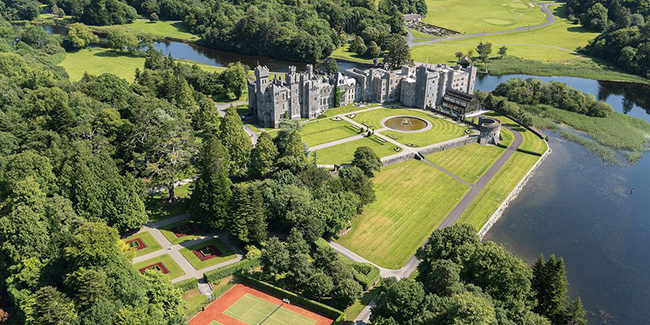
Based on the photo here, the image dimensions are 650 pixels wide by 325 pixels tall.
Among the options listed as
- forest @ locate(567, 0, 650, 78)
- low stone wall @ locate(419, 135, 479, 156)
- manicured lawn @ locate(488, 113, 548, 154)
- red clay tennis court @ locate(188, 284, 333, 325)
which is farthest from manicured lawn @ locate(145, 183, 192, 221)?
forest @ locate(567, 0, 650, 78)

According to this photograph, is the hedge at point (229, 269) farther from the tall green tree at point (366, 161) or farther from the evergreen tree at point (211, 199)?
the tall green tree at point (366, 161)

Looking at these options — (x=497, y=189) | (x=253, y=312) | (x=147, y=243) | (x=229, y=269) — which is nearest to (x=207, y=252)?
(x=229, y=269)

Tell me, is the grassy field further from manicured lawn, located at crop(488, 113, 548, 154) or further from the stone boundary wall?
manicured lawn, located at crop(488, 113, 548, 154)

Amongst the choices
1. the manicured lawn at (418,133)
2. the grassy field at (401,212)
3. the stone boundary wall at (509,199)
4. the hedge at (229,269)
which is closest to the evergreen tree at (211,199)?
the hedge at (229,269)

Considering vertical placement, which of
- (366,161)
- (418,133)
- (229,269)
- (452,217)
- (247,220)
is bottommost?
(452,217)

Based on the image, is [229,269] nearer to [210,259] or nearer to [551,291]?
[210,259]

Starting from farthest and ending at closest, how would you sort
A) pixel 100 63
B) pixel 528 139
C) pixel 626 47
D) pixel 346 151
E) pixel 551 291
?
pixel 626 47 < pixel 100 63 < pixel 528 139 < pixel 346 151 < pixel 551 291

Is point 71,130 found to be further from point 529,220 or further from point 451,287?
point 529,220
